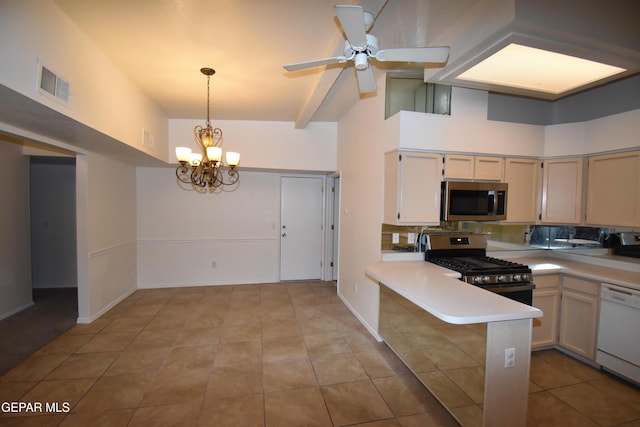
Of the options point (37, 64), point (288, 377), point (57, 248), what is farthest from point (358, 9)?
point (57, 248)

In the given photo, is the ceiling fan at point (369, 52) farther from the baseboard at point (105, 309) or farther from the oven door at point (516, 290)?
the baseboard at point (105, 309)

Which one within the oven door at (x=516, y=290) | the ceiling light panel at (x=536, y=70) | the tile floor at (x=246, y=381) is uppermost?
the ceiling light panel at (x=536, y=70)

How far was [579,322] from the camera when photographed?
2639 millimetres

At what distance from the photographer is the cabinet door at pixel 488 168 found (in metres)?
2.88

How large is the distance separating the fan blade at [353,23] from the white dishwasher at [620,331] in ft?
9.51

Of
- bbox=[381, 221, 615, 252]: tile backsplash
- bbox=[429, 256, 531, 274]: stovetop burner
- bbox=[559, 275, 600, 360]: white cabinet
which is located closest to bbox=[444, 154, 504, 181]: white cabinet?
bbox=[381, 221, 615, 252]: tile backsplash

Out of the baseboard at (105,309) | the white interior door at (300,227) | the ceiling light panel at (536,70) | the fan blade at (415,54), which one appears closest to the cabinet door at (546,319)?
the ceiling light panel at (536,70)

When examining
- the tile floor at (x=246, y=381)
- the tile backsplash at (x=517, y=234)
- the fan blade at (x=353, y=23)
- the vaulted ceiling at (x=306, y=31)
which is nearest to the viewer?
the fan blade at (x=353, y=23)

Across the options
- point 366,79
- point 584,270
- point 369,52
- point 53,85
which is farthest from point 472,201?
point 53,85

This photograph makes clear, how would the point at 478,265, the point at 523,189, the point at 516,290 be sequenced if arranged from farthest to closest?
the point at 523,189 < the point at 478,265 < the point at 516,290

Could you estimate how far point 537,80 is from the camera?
8.28ft

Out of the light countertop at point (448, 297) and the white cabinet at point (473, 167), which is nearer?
the light countertop at point (448, 297)

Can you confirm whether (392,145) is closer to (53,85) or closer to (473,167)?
(473,167)

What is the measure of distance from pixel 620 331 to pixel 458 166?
1.92 meters
